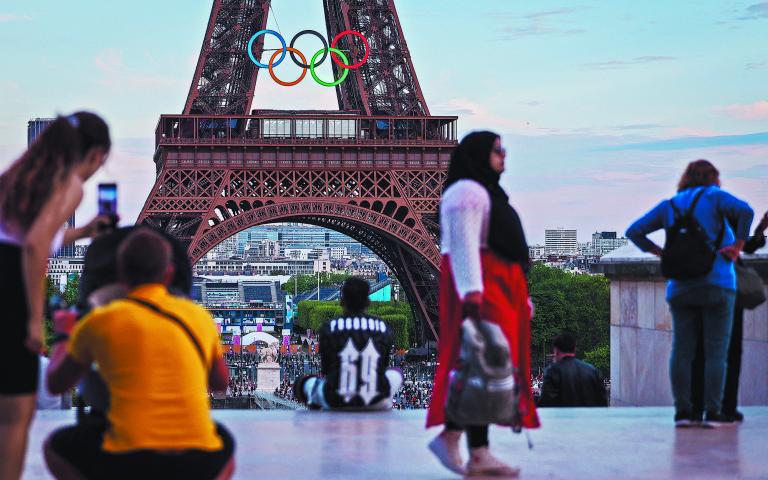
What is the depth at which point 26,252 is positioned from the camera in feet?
16.9

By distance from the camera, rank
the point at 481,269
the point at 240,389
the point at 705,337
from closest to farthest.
Answer: the point at 481,269 < the point at 705,337 < the point at 240,389

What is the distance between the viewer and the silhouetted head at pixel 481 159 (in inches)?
272

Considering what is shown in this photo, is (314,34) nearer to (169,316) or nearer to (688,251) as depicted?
(688,251)

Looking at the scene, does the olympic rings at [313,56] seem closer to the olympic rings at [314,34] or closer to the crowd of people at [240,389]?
the olympic rings at [314,34]

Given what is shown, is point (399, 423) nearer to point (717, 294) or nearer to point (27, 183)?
point (717, 294)

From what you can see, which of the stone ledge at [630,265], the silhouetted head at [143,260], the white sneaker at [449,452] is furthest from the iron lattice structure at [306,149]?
the silhouetted head at [143,260]

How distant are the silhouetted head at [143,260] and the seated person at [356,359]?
3692 millimetres

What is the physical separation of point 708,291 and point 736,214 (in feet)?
1.66

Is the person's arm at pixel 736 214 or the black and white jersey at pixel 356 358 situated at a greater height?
the person's arm at pixel 736 214

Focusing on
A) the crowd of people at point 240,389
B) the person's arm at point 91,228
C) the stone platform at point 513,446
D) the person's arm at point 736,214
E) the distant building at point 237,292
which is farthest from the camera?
the distant building at point 237,292

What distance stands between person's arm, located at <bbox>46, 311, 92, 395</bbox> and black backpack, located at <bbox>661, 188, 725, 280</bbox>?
419 cm

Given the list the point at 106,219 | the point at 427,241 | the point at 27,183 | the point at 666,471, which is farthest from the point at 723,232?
the point at 427,241

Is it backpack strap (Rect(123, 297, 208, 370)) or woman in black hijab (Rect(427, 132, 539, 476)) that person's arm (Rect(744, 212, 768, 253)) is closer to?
woman in black hijab (Rect(427, 132, 539, 476))

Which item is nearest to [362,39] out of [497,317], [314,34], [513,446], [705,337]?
[314,34]
